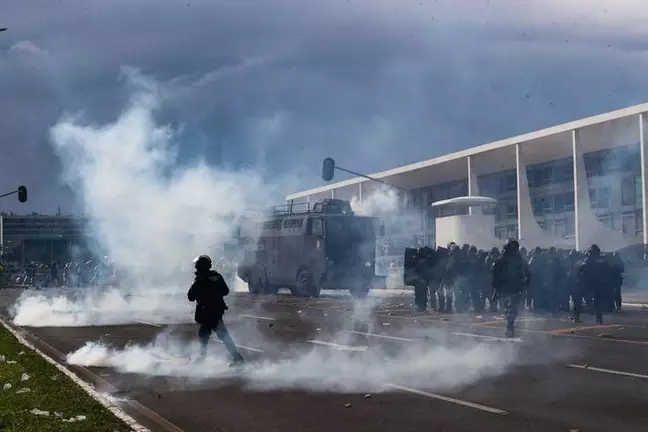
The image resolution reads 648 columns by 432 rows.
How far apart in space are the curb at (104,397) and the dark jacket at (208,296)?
1.71 m

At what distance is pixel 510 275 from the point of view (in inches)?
604

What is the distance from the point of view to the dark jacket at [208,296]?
11320mm

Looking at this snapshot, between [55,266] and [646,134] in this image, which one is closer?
[646,134]

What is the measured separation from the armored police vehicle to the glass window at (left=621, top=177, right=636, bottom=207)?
15.1 m

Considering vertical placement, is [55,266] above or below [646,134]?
below

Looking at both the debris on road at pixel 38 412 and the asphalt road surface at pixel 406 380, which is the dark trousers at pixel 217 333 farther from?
Result: the debris on road at pixel 38 412

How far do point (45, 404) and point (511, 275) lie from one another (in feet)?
32.5

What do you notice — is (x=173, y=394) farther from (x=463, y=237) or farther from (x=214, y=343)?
(x=463, y=237)

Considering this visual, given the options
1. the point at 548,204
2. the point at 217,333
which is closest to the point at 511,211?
the point at 548,204

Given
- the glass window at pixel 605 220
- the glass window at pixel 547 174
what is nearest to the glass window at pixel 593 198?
the glass window at pixel 605 220

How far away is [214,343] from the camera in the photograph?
14789 millimetres

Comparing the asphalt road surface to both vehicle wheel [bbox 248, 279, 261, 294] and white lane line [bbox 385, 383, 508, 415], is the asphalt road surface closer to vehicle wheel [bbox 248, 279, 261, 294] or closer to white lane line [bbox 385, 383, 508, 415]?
white lane line [bbox 385, 383, 508, 415]

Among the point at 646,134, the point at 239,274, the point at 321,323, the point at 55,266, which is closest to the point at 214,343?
the point at 321,323

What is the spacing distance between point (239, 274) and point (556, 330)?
2350cm
